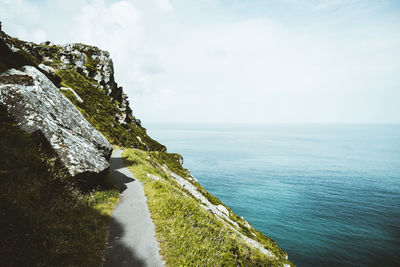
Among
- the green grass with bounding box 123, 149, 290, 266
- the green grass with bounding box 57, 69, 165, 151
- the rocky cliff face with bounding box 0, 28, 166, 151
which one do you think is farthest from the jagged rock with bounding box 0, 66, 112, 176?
the rocky cliff face with bounding box 0, 28, 166, 151

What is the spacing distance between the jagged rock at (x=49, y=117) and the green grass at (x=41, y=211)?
1.41 feet

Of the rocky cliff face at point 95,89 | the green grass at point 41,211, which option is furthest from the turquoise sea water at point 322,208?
the green grass at point 41,211

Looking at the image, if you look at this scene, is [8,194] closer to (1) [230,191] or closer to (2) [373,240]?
A: (2) [373,240]

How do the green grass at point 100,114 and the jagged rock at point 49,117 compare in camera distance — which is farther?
the green grass at point 100,114

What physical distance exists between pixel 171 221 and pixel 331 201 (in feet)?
230

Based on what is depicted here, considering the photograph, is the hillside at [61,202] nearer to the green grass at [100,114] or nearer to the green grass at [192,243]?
the green grass at [192,243]

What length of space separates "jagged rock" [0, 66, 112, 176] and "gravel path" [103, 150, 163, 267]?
2.60 metres

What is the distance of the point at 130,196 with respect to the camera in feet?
34.5

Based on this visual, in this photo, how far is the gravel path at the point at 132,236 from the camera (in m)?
5.74

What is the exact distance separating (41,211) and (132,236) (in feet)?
10.5

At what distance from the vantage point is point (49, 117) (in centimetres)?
898

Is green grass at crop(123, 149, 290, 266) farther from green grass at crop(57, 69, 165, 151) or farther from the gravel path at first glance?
green grass at crop(57, 69, 165, 151)

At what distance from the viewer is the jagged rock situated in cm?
784

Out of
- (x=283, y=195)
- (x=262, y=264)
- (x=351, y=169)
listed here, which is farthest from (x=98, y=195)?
(x=351, y=169)
